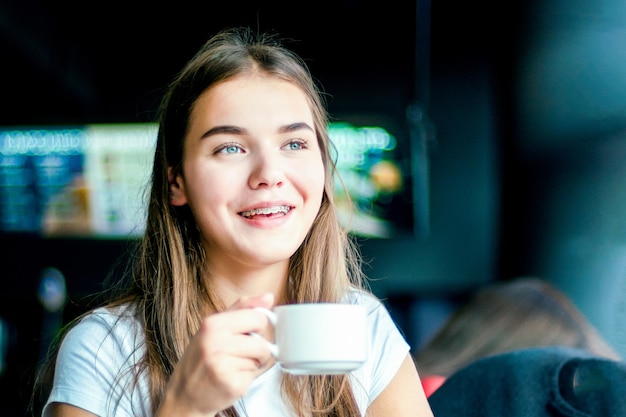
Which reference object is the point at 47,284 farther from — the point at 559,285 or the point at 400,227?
the point at 559,285

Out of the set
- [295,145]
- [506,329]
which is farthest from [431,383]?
[295,145]

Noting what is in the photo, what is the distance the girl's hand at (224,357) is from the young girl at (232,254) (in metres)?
0.14

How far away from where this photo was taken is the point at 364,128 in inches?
145

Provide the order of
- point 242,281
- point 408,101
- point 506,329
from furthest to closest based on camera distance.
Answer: point 408,101 → point 506,329 → point 242,281

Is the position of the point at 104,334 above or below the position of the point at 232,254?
below

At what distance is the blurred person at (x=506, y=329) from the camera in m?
2.11

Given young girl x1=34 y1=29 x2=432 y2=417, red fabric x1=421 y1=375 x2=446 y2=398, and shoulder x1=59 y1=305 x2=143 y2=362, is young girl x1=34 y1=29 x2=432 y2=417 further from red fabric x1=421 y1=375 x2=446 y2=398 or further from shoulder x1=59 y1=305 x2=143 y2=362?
red fabric x1=421 y1=375 x2=446 y2=398

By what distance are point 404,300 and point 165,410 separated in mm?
3913

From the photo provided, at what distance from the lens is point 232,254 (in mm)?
1196

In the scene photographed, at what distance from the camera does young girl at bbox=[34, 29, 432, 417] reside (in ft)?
3.81

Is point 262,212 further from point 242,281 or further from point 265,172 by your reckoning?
point 242,281

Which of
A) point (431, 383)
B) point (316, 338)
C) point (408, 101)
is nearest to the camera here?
point (316, 338)

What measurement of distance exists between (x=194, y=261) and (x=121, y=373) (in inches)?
9.4

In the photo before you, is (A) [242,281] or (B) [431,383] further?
(B) [431,383]
